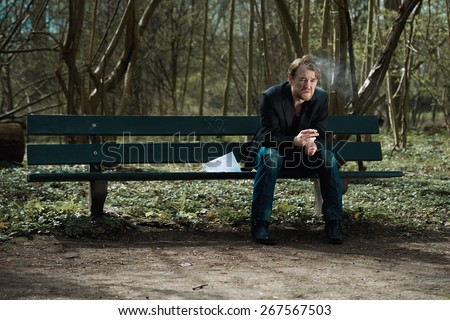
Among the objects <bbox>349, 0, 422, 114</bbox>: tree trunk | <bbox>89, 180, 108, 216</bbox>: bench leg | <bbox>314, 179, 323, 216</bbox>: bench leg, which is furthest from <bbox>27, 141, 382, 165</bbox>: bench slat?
<bbox>349, 0, 422, 114</bbox>: tree trunk

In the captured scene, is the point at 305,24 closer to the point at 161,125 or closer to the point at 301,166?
the point at 161,125

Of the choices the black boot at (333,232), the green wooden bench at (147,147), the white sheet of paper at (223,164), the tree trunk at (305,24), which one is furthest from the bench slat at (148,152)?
the tree trunk at (305,24)

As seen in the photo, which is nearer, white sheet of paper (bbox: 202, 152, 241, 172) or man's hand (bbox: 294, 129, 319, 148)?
man's hand (bbox: 294, 129, 319, 148)

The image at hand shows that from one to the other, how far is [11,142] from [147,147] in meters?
4.74

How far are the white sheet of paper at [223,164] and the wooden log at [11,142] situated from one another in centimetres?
489

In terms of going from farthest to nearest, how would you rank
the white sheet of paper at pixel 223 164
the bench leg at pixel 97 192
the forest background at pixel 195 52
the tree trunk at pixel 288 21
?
the forest background at pixel 195 52, the tree trunk at pixel 288 21, the white sheet of paper at pixel 223 164, the bench leg at pixel 97 192

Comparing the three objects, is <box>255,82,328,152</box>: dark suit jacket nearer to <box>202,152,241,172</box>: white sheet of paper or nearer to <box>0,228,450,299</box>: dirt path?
<box>202,152,241,172</box>: white sheet of paper

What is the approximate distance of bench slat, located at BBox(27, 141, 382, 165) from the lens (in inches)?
228

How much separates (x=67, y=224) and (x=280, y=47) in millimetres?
14913

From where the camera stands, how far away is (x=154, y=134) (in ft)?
19.7

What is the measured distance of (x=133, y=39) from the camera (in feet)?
34.0

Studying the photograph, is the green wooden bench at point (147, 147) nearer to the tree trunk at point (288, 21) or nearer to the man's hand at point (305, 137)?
the man's hand at point (305, 137)

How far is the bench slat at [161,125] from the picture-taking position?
19.0 feet

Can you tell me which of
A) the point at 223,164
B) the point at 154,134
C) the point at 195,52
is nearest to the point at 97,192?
the point at 154,134
